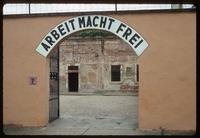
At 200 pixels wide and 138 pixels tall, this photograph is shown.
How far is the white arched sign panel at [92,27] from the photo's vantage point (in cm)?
1066

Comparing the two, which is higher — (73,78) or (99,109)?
(73,78)

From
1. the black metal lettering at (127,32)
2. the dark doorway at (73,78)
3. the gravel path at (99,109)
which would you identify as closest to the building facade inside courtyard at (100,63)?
the dark doorway at (73,78)

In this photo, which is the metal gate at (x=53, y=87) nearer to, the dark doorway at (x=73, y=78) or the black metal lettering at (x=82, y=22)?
the black metal lettering at (x=82, y=22)

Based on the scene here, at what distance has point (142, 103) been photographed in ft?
34.8

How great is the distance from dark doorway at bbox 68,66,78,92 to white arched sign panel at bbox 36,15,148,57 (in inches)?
788

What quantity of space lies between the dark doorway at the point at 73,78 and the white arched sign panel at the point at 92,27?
65.6 ft

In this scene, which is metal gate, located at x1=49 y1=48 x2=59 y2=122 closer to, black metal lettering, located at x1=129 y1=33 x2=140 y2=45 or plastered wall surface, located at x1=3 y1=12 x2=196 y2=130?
plastered wall surface, located at x1=3 y1=12 x2=196 y2=130

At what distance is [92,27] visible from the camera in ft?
36.0

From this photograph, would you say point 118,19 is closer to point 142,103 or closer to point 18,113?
point 142,103

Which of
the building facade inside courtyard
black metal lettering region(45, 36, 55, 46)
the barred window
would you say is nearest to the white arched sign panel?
black metal lettering region(45, 36, 55, 46)

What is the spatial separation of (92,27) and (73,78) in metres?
20.7

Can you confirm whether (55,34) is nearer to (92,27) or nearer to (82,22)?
(82,22)

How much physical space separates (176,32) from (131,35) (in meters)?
1.27

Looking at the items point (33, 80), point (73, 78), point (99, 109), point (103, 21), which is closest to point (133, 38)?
point (103, 21)
